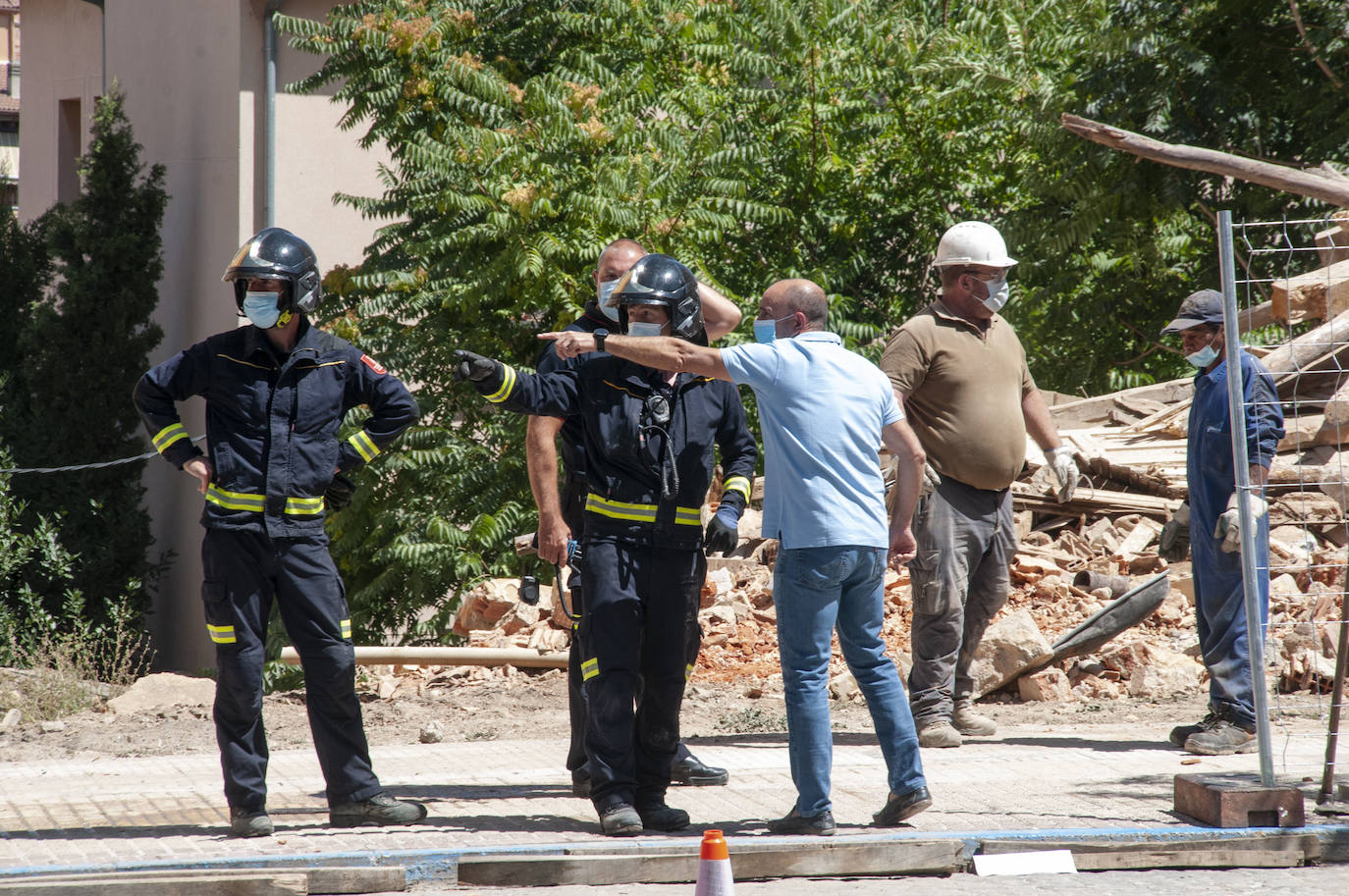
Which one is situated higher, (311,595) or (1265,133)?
(1265,133)

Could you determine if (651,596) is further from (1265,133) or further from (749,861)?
(1265,133)

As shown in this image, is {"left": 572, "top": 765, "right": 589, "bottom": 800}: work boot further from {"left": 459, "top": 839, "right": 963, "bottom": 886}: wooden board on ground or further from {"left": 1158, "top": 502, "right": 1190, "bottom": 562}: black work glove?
{"left": 1158, "top": 502, "right": 1190, "bottom": 562}: black work glove

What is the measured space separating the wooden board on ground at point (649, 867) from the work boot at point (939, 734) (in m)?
1.90

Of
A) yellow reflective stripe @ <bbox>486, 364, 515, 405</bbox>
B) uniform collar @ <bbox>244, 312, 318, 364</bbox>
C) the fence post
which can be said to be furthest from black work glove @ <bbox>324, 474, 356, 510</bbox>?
the fence post

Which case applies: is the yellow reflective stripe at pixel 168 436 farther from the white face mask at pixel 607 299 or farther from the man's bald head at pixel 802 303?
the man's bald head at pixel 802 303

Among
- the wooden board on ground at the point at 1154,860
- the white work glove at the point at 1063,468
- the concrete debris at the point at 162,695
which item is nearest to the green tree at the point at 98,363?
the concrete debris at the point at 162,695

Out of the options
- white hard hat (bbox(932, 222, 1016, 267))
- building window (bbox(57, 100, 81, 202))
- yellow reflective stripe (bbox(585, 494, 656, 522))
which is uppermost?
building window (bbox(57, 100, 81, 202))

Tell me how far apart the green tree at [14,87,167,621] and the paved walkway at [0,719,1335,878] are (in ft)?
32.2

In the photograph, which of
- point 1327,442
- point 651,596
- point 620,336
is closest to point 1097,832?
point 651,596

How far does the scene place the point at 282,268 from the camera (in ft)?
16.6

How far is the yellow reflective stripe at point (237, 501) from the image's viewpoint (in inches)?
193

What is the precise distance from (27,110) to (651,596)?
19.1 m

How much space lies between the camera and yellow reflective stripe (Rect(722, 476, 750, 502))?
5520 mm

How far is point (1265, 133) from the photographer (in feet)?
45.3
